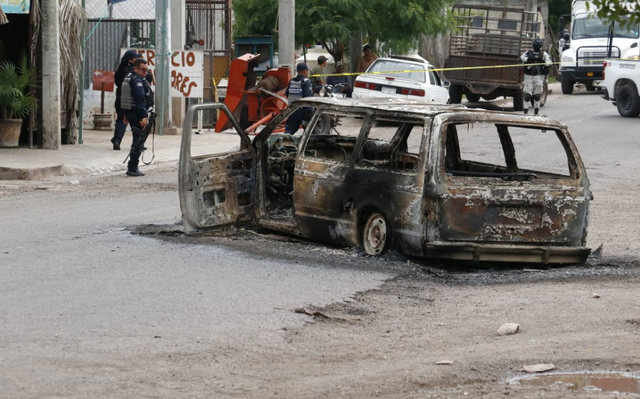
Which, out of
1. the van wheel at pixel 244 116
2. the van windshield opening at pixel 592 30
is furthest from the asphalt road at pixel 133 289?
the van windshield opening at pixel 592 30

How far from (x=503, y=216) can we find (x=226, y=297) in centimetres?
258

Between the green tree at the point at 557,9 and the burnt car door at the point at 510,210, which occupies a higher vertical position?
the green tree at the point at 557,9

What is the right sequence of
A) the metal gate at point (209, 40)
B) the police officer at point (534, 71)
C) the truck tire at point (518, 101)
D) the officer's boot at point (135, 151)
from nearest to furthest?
the officer's boot at point (135, 151) < the metal gate at point (209, 40) < the police officer at point (534, 71) < the truck tire at point (518, 101)

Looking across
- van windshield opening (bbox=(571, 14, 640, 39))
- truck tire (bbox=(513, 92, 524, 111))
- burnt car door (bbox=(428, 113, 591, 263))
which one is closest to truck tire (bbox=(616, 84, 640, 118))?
truck tire (bbox=(513, 92, 524, 111))

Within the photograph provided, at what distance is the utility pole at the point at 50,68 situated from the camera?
19.1m

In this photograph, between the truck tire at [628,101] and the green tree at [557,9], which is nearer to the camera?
the truck tire at [628,101]

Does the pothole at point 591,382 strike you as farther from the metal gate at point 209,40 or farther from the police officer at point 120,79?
the metal gate at point 209,40

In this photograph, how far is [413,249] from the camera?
9.54 metres

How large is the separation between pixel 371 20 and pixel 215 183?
2016cm

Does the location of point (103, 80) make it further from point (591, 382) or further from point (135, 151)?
point (591, 382)

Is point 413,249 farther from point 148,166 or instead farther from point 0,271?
point 148,166

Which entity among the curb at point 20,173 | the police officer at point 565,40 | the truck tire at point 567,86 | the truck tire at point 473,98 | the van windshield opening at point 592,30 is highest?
the van windshield opening at point 592,30

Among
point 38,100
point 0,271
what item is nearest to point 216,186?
point 0,271

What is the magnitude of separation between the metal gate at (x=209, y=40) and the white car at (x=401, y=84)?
139 inches
